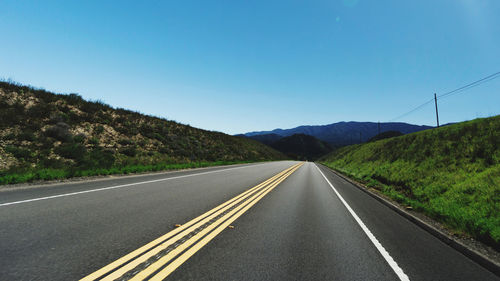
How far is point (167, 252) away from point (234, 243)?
1.10m

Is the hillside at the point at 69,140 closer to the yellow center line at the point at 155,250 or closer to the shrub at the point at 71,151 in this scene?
the shrub at the point at 71,151

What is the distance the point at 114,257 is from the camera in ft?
9.56

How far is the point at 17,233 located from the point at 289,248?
4505 millimetres

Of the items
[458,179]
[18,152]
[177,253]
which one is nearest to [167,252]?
[177,253]

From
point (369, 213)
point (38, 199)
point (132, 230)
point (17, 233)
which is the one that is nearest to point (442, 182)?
point (369, 213)

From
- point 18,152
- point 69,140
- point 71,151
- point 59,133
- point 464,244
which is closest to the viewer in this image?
point 464,244

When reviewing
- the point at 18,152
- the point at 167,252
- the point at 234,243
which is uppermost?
the point at 18,152

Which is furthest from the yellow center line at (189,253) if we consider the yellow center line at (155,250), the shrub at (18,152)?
the shrub at (18,152)

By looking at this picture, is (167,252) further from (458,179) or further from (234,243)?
(458,179)

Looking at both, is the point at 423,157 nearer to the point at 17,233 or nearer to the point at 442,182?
the point at 442,182

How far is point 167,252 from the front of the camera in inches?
123

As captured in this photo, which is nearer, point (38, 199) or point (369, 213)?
point (38, 199)

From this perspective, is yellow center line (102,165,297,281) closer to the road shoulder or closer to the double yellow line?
the double yellow line

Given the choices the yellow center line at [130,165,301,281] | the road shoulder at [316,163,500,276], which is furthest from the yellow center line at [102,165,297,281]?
the road shoulder at [316,163,500,276]
